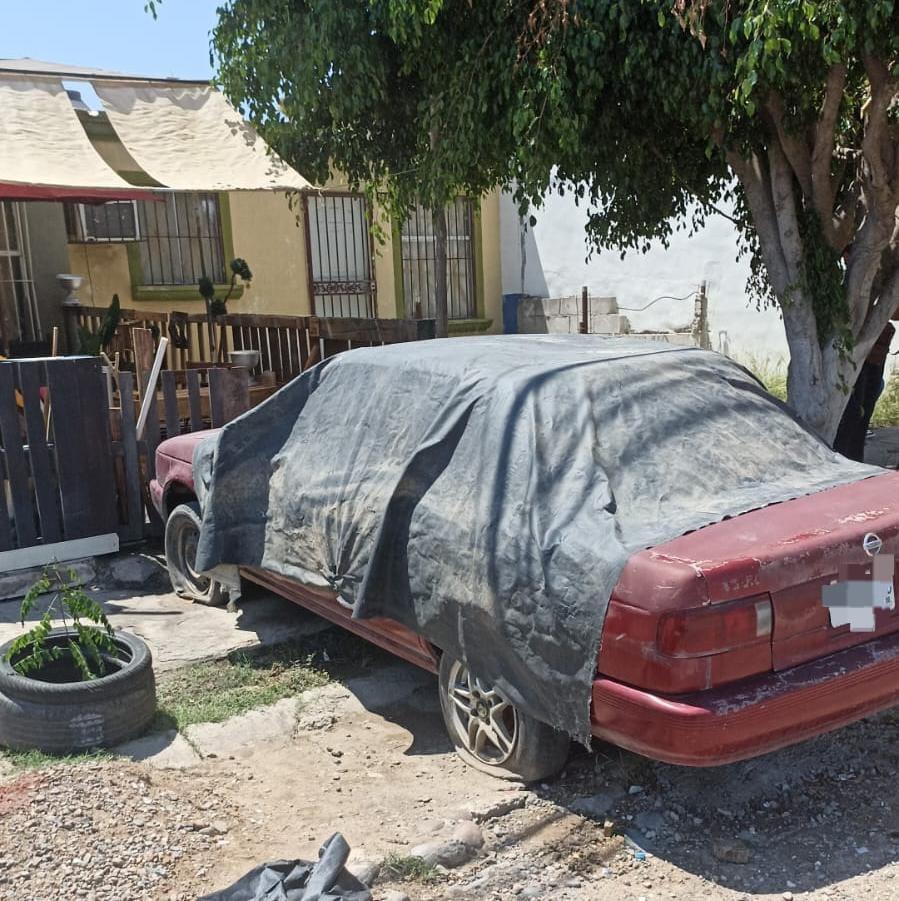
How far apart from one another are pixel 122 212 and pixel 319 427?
916 cm

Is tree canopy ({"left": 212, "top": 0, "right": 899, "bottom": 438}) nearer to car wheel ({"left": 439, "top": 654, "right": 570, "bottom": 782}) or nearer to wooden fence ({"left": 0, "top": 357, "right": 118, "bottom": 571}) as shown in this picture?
wooden fence ({"left": 0, "top": 357, "right": 118, "bottom": 571})

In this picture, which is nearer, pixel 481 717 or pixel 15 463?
pixel 481 717

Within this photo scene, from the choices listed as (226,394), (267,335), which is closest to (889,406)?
(267,335)

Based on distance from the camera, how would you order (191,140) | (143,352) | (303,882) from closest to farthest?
(303,882)
(143,352)
(191,140)

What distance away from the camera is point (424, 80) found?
697 centimetres

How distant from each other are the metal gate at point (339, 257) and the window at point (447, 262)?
75 cm

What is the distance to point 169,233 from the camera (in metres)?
13.3

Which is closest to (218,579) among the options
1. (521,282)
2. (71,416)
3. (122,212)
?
(71,416)

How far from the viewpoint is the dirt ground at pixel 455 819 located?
10.1ft

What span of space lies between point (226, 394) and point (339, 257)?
871 cm

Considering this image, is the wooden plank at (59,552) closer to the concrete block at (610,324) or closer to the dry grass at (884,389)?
the dry grass at (884,389)

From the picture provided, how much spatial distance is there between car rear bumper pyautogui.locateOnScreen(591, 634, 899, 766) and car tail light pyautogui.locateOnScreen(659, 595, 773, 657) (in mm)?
145

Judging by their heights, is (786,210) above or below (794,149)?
below

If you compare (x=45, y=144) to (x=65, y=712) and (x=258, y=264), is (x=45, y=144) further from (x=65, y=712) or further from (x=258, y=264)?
(x=258, y=264)
